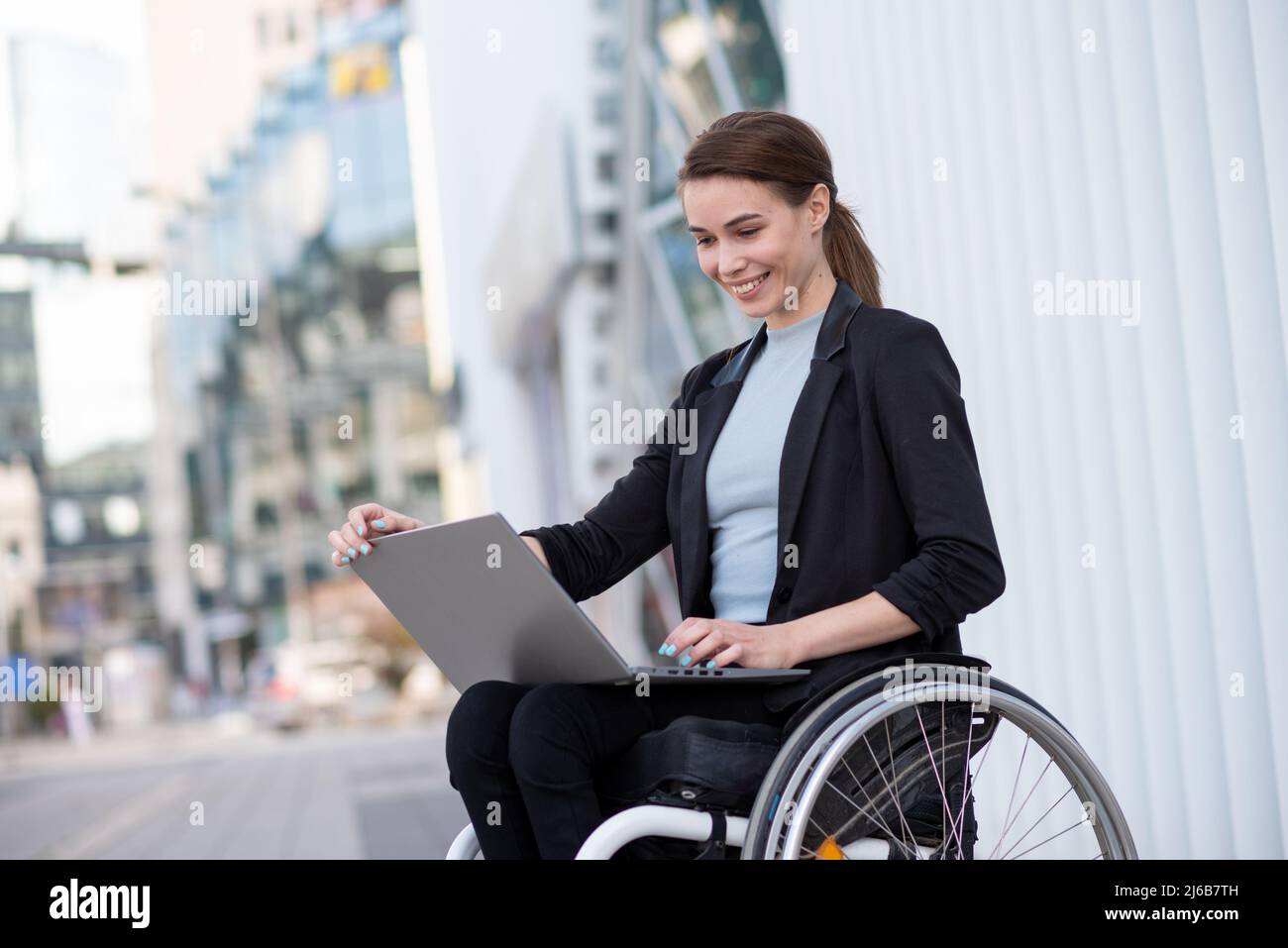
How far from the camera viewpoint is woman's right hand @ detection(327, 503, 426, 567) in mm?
2045

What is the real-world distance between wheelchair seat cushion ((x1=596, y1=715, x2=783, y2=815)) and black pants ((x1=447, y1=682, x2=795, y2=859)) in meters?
0.04

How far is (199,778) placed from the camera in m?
14.7

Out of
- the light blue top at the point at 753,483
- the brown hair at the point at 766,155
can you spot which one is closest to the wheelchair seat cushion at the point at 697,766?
the light blue top at the point at 753,483

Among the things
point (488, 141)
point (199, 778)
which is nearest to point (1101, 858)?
point (199, 778)

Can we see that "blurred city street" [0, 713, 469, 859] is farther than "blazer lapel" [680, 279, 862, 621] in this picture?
Yes

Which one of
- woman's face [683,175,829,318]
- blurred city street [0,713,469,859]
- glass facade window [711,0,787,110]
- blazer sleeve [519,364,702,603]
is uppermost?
glass facade window [711,0,787,110]

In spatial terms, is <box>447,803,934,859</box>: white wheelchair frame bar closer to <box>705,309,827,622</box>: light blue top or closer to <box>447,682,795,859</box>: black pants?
<box>447,682,795,859</box>: black pants

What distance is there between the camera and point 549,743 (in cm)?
183

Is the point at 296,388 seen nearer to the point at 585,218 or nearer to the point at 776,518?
the point at 585,218

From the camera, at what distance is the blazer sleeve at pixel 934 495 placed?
187cm

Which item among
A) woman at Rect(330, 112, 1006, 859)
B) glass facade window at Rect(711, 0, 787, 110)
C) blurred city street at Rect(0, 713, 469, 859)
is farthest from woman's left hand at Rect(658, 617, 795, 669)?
glass facade window at Rect(711, 0, 787, 110)

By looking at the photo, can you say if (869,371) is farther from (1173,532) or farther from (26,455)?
(26,455)

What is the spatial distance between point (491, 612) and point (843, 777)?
55cm

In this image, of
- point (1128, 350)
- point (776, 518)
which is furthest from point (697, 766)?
point (1128, 350)
